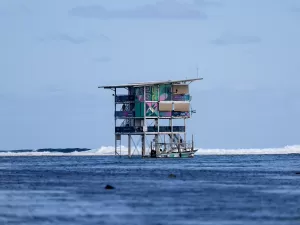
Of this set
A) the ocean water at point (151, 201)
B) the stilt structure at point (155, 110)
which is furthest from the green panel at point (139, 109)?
the ocean water at point (151, 201)

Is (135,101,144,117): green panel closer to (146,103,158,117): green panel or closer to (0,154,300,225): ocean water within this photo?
(146,103,158,117): green panel

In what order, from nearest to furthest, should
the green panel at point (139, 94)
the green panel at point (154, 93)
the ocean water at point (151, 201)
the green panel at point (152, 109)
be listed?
the ocean water at point (151, 201) → the green panel at point (152, 109) → the green panel at point (139, 94) → the green panel at point (154, 93)

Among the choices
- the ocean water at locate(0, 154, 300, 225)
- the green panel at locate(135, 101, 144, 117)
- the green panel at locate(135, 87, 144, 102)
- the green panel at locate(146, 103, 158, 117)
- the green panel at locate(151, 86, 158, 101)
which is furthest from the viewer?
the green panel at locate(151, 86, 158, 101)

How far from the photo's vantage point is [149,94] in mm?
135875

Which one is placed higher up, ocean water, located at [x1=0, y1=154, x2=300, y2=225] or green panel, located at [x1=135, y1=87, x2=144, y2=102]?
green panel, located at [x1=135, y1=87, x2=144, y2=102]

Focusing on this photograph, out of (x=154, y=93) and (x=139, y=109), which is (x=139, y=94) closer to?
(x=154, y=93)

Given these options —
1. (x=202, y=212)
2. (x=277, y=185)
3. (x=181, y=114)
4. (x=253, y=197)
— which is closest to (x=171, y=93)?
(x=181, y=114)

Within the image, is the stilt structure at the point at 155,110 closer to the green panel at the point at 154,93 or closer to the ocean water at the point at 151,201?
the green panel at the point at 154,93

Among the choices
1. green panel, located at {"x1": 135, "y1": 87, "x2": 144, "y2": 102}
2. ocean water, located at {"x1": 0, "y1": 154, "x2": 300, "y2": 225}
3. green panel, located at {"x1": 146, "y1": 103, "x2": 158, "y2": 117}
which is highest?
green panel, located at {"x1": 135, "y1": 87, "x2": 144, "y2": 102}

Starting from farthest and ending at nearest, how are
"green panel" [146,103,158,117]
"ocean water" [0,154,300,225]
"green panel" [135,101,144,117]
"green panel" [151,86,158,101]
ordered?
"green panel" [151,86,158,101], "green panel" [146,103,158,117], "green panel" [135,101,144,117], "ocean water" [0,154,300,225]

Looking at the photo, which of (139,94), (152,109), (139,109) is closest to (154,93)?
(139,94)

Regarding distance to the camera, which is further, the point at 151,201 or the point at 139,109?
the point at 139,109

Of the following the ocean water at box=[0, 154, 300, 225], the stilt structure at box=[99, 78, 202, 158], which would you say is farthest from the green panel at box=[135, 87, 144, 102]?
the ocean water at box=[0, 154, 300, 225]

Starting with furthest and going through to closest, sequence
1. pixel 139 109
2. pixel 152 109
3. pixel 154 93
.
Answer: pixel 154 93 → pixel 152 109 → pixel 139 109
